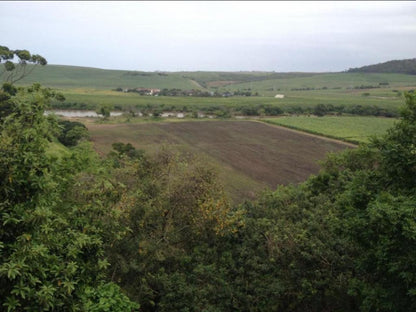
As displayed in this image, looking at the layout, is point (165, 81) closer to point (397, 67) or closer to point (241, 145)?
point (397, 67)

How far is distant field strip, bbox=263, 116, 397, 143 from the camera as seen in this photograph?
55281mm

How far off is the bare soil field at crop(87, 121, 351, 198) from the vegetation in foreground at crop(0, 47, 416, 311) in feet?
50.1

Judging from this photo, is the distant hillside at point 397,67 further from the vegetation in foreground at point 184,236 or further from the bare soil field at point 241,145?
the vegetation in foreground at point 184,236

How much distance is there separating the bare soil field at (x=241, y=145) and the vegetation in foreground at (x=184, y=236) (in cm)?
1528

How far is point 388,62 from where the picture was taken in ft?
598

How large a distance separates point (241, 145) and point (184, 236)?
3727 centimetres

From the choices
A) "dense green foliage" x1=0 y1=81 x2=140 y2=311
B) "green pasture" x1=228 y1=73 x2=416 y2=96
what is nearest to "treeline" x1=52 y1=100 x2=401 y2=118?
"green pasture" x1=228 y1=73 x2=416 y2=96

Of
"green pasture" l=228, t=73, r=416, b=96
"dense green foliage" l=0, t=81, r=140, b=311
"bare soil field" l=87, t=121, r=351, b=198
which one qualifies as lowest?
"bare soil field" l=87, t=121, r=351, b=198

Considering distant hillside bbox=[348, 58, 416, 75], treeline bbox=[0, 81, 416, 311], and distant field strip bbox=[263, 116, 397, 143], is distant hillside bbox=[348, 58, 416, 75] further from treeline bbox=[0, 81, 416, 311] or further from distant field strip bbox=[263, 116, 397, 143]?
treeline bbox=[0, 81, 416, 311]

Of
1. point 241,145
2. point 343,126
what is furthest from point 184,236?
point 343,126

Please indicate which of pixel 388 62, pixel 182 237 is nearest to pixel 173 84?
pixel 388 62

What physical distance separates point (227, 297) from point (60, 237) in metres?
6.98

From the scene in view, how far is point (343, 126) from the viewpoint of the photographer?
64.7m

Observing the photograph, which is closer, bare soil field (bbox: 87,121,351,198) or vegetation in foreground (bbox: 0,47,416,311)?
vegetation in foreground (bbox: 0,47,416,311)
